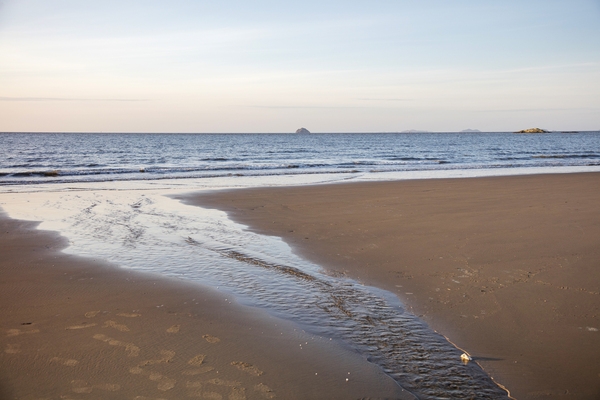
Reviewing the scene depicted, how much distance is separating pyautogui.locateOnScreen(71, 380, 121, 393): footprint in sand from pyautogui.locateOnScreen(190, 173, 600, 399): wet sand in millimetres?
2902

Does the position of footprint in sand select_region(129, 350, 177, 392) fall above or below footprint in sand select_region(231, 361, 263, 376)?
above

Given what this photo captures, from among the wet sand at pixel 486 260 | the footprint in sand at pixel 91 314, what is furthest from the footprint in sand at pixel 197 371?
the wet sand at pixel 486 260

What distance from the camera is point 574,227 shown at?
855 cm

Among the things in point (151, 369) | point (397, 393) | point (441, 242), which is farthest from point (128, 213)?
point (397, 393)

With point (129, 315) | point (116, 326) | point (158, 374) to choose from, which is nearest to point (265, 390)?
point (158, 374)

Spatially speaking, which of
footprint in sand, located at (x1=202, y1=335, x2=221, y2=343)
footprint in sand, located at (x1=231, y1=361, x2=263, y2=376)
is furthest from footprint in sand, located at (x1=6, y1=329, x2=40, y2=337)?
footprint in sand, located at (x1=231, y1=361, x2=263, y2=376)

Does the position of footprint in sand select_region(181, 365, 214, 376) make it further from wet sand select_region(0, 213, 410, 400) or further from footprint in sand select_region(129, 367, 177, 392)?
footprint in sand select_region(129, 367, 177, 392)

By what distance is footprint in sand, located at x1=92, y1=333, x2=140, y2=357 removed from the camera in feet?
12.3

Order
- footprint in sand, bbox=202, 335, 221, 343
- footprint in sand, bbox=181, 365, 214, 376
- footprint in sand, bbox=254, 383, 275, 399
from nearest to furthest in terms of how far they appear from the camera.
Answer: footprint in sand, bbox=254, 383, 275, 399 < footprint in sand, bbox=181, 365, 214, 376 < footprint in sand, bbox=202, 335, 221, 343

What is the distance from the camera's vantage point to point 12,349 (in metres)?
3.79

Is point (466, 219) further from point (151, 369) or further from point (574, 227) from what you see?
point (151, 369)

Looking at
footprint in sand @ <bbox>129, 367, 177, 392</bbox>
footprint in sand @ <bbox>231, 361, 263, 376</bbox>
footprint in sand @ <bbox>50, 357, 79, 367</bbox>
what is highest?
footprint in sand @ <bbox>50, 357, 79, 367</bbox>

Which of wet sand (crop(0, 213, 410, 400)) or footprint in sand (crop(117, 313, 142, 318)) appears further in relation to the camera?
footprint in sand (crop(117, 313, 142, 318))

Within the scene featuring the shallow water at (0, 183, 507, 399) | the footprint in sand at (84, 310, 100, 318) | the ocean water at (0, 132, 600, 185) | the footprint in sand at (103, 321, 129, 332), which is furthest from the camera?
the ocean water at (0, 132, 600, 185)
